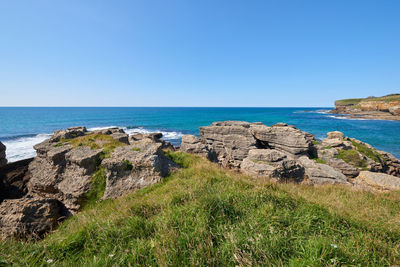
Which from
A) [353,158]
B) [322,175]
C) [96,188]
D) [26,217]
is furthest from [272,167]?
[26,217]

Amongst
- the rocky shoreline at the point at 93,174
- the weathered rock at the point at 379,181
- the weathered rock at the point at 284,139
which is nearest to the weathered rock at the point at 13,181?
the rocky shoreline at the point at 93,174

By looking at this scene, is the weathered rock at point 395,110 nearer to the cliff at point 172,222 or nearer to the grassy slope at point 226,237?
the cliff at point 172,222

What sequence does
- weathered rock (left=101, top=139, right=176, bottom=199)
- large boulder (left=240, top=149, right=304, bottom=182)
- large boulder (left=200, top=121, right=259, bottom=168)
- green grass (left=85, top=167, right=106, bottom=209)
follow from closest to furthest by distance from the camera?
1. weathered rock (left=101, top=139, right=176, bottom=199)
2. green grass (left=85, top=167, right=106, bottom=209)
3. large boulder (left=240, top=149, right=304, bottom=182)
4. large boulder (left=200, top=121, right=259, bottom=168)

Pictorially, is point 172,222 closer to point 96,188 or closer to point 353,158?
point 96,188

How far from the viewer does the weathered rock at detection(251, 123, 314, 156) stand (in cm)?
1805

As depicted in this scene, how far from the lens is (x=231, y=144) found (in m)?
21.6

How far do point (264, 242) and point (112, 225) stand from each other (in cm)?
397

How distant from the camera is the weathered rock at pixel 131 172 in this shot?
791cm

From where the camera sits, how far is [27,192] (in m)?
10.2

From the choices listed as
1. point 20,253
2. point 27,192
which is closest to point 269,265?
point 20,253

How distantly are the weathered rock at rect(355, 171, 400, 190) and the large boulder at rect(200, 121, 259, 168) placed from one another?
10189 millimetres

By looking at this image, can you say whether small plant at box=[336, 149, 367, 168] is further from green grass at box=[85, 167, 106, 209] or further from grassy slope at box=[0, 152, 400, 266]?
green grass at box=[85, 167, 106, 209]

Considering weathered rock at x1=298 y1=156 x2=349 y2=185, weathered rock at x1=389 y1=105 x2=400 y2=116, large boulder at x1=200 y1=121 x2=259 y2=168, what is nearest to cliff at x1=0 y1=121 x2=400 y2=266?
weathered rock at x1=298 y1=156 x2=349 y2=185

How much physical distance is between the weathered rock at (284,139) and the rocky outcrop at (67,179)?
51.2 ft
